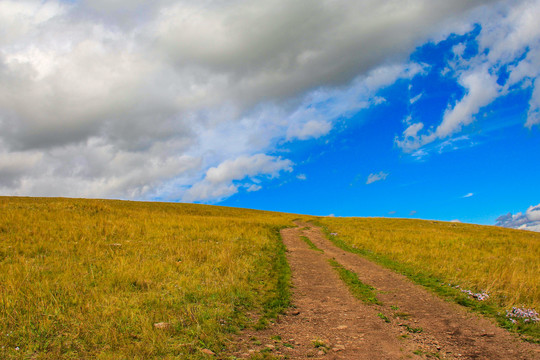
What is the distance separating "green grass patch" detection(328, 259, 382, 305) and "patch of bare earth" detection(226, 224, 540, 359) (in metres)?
0.29

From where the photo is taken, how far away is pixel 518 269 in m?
12.7

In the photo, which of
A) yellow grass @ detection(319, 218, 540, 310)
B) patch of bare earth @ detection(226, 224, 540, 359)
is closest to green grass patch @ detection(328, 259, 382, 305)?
patch of bare earth @ detection(226, 224, 540, 359)

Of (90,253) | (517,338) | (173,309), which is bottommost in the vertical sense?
(517,338)

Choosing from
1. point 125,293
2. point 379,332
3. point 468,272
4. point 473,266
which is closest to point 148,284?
point 125,293

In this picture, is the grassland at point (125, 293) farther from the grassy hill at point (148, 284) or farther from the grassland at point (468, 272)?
the grassland at point (468, 272)

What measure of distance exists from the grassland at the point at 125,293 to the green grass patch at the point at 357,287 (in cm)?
260

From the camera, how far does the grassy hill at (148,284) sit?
6059 millimetres

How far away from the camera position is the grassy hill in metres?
6.06

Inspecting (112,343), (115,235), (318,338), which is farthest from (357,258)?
(115,235)

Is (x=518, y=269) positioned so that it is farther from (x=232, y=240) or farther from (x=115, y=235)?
(x=115, y=235)

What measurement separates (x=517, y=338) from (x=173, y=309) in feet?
28.9

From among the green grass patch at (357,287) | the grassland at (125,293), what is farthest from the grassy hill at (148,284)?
the green grass patch at (357,287)

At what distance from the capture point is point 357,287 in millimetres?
10781

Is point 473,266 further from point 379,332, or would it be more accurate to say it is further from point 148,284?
point 148,284
